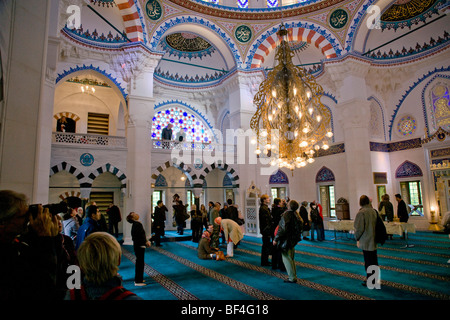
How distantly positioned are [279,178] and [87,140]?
25.0 ft

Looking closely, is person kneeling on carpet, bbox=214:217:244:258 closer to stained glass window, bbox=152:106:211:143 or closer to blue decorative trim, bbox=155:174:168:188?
blue decorative trim, bbox=155:174:168:188

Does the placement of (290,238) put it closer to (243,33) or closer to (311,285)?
(311,285)

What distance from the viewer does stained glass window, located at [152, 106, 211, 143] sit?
40.8ft

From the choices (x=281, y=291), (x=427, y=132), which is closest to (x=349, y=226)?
(x=281, y=291)

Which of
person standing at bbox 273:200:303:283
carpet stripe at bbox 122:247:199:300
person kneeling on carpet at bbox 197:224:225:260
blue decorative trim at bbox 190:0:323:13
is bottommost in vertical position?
carpet stripe at bbox 122:247:199:300

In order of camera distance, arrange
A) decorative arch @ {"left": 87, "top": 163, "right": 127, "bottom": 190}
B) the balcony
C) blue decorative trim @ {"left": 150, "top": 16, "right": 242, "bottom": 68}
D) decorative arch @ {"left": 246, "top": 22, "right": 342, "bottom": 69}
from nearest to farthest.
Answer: the balcony
decorative arch @ {"left": 87, "top": 163, "right": 127, "bottom": 190}
blue decorative trim @ {"left": 150, "top": 16, "right": 242, "bottom": 68}
decorative arch @ {"left": 246, "top": 22, "right": 342, "bottom": 69}

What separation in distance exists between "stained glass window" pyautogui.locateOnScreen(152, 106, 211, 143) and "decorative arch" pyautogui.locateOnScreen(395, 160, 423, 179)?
295 inches

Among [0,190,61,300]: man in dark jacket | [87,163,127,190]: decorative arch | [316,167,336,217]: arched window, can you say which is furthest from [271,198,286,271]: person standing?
[316,167,336,217]: arched window

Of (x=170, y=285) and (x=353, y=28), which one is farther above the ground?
(x=353, y=28)

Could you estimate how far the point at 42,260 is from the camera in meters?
1.47

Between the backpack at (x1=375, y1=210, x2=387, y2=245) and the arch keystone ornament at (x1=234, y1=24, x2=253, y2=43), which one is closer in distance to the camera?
the backpack at (x1=375, y1=210, x2=387, y2=245)

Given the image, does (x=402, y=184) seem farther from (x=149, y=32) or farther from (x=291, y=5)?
(x=149, y=32)

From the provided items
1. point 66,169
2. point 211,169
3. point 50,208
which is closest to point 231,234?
point 50,208

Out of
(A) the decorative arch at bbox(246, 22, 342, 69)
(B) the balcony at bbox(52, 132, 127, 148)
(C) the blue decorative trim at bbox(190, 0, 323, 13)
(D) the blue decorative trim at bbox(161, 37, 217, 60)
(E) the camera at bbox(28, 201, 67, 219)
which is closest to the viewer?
(E) the camera at bbox(28, 201, 67, 219)
